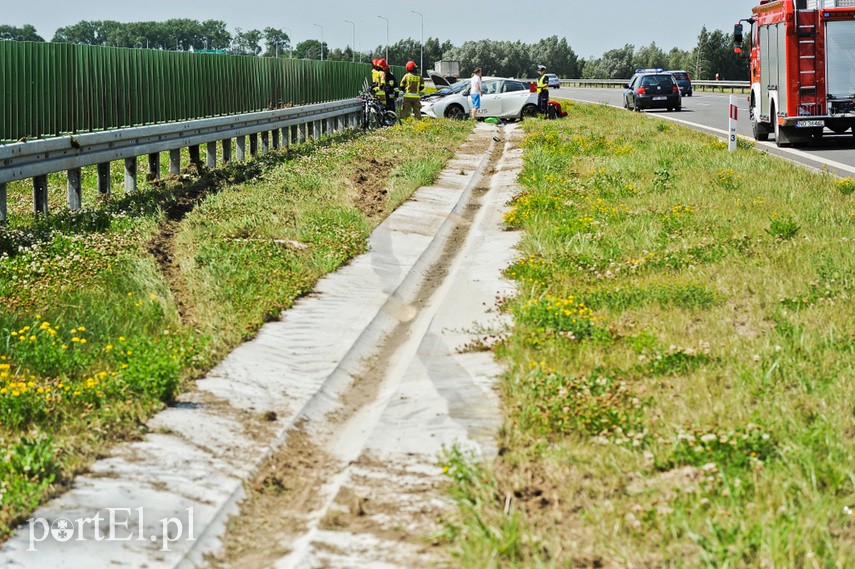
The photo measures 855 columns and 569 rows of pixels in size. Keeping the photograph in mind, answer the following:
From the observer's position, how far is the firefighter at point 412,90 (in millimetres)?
35062

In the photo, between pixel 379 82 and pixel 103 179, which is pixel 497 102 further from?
pixel 103 179

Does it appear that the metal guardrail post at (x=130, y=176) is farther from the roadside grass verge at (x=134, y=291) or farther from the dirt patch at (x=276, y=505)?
the dirt patch at (x=276, y=505)

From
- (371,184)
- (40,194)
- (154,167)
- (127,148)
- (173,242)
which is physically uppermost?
(127,148)

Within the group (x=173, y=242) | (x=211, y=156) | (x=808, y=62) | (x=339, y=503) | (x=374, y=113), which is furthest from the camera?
(x=374, y=113)

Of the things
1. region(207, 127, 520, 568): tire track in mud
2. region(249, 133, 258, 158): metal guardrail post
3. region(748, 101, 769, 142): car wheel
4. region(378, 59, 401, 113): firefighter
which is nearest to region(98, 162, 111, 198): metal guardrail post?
region(249, 133, 258, 158): metal guardrail post

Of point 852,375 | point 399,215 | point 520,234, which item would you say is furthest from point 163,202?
point 852,375

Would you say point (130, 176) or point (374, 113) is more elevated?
point (374, 113)

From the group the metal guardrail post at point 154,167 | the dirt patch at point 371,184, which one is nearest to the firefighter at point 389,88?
the dirt patch at point 371,184

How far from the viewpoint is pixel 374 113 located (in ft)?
118

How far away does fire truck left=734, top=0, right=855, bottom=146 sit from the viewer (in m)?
23.3

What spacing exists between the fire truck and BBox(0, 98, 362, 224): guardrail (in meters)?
10.2

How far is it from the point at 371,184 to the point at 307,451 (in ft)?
40.5

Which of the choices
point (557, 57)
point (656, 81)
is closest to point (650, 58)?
point (557, 57)

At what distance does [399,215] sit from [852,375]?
9095 mm
